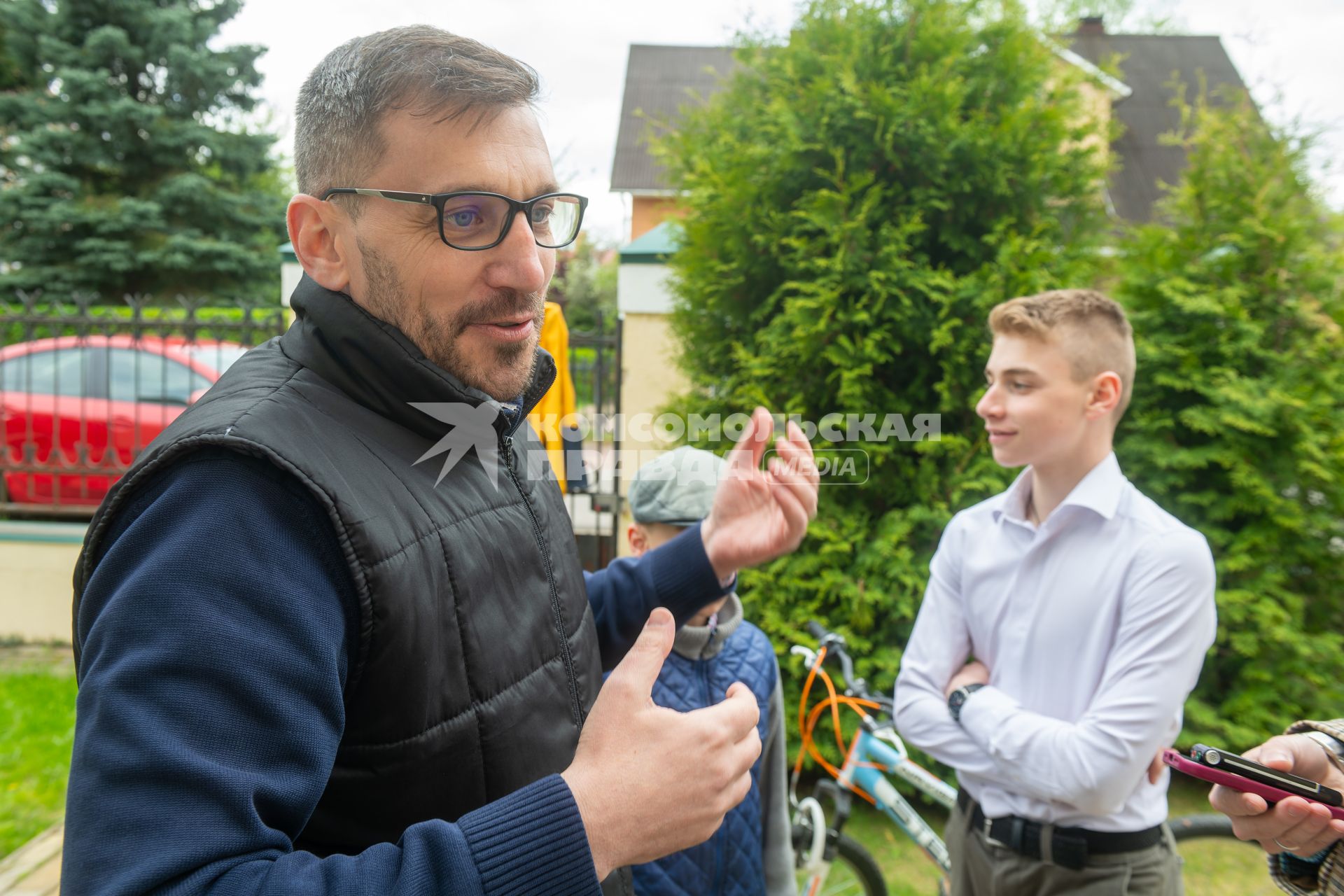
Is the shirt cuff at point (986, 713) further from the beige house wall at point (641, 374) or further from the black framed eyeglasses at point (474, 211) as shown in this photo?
the beige house wall at point (641, 374)

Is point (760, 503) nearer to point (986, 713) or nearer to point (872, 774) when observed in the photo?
point (986, 713)

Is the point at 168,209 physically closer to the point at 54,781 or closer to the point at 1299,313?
the point at 54,781

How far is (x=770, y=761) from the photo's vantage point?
250 cm

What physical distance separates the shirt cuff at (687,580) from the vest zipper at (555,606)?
47cm

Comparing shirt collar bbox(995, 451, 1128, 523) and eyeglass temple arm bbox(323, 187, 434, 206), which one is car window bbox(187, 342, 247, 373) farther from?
shirt collar bbox(995, 451, 1128, 523)

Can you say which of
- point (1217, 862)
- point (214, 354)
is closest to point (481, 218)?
point (1217, 862)

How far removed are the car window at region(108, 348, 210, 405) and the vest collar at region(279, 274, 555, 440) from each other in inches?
218

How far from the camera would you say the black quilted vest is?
94 centimetres

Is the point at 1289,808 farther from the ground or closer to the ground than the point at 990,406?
closer to the ground

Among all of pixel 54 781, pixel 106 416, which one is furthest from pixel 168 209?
pixel 54 781

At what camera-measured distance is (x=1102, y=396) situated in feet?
7.62

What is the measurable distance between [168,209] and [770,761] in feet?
53.5

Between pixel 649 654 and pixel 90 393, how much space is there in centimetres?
651

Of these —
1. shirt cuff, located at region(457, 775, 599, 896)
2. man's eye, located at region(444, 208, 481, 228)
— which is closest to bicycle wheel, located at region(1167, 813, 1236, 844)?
shirt cuff, located at region(457, 775, 599, 896)
